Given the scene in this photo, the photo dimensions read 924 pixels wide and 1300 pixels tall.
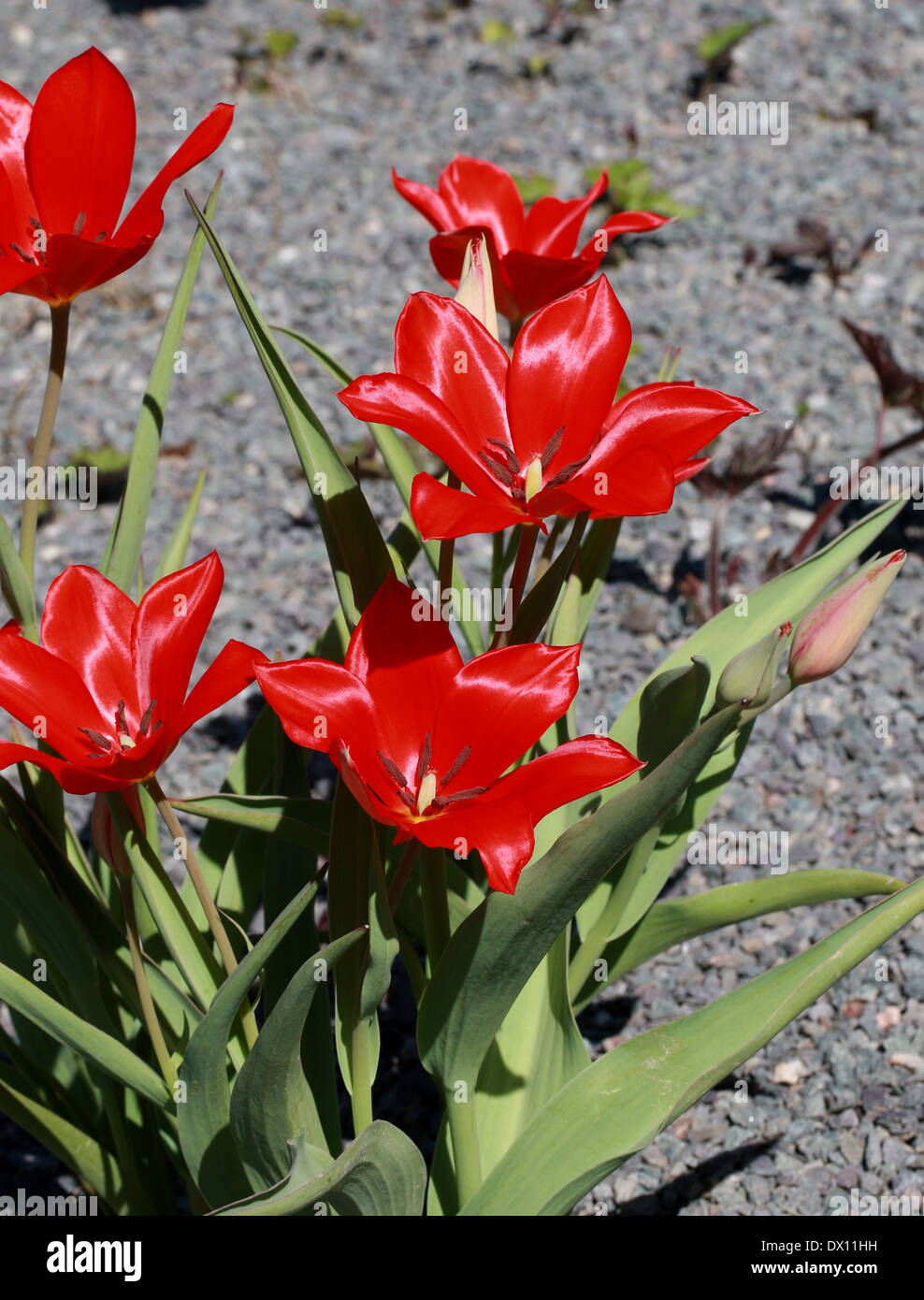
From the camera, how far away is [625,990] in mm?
2092

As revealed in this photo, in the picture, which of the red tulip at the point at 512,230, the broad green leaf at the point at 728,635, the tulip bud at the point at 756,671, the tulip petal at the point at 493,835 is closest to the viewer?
the tulip petal at the point at 493,835

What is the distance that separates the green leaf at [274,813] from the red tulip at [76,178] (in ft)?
1.70

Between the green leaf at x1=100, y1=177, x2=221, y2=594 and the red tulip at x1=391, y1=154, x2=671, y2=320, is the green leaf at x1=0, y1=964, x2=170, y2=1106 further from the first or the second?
the red tulip at x1=391, y1=154, x2=671, y2=320

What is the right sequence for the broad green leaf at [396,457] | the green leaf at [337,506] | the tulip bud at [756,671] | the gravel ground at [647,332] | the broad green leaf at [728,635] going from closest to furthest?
the tulip bud at [756,671], the green leaf at [337,506], the broad green leaf at [396,457], the broad green leaf at [728,635], the gravel ground at [647,332]

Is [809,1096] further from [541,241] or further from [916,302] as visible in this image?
[916,302]

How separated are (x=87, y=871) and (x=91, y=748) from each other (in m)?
0.46

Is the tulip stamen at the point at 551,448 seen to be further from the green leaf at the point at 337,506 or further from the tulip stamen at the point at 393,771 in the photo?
the tulip stamen at the point at 393,771

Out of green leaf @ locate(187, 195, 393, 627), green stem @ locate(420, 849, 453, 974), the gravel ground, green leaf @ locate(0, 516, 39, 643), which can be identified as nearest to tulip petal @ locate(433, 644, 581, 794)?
green stem @ locate(420, 849, 453, 974)

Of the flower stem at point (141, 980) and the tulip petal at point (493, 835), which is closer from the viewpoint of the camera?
the tulip petal at point (493, 835)

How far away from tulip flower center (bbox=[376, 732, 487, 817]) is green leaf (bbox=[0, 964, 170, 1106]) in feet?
1.30

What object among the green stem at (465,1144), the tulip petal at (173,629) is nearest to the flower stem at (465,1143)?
the green stem at (465,1144)

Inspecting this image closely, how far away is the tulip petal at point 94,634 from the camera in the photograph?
3.78ft

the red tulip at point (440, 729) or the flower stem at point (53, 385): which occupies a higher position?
the flower stem at point (53, 385)
